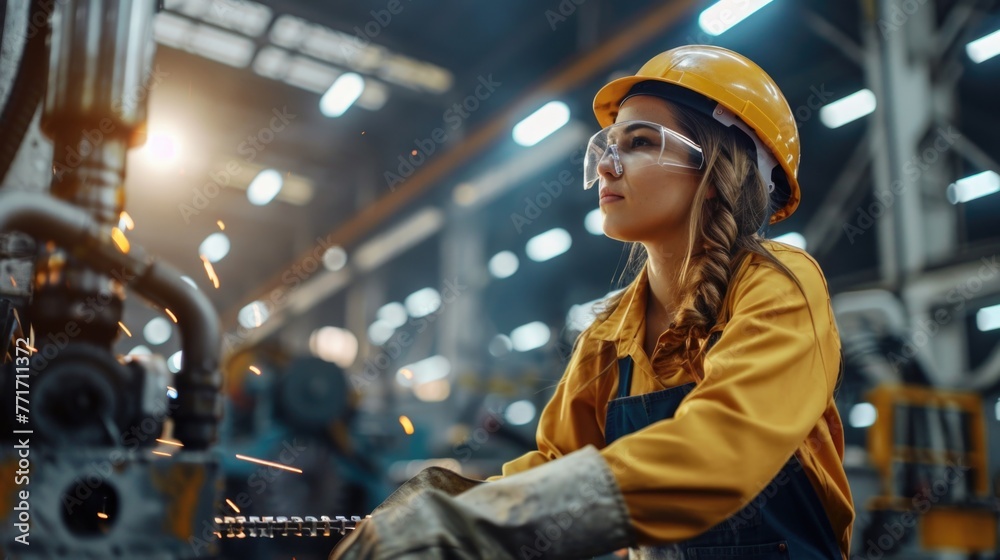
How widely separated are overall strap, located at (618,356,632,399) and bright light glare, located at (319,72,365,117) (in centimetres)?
1061

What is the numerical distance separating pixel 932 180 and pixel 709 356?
755 centimetres

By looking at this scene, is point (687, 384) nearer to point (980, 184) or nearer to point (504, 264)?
point (980, 184)

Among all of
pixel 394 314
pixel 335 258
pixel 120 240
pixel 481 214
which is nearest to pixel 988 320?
pixel 481 214

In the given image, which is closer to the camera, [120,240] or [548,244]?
[120,240]

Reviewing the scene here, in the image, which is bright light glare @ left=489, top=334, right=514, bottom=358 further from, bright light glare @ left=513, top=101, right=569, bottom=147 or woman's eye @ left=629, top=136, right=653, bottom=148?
woman's eye @ left=629, top=136, right=653, bottom=148

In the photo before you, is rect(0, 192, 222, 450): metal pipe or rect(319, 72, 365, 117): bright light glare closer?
rect(0, 192, 222, 450): metal pipe

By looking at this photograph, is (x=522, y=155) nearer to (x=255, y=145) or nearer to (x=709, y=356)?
(x=255, y=145)

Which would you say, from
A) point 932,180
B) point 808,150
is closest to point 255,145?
point 808,150

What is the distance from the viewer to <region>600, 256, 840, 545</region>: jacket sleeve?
1145 mm

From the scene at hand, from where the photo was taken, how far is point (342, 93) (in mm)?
12078

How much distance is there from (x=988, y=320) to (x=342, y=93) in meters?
11.8

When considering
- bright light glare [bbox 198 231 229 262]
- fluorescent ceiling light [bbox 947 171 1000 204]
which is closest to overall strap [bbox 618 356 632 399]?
fluorescent ceiling light [bbox 947 171 1000 204]

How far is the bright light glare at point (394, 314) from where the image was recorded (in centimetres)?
2156

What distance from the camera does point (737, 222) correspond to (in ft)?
5.56
